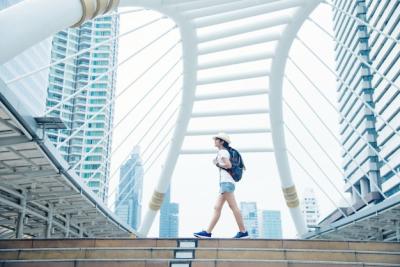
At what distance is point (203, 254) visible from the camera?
6.63 meters

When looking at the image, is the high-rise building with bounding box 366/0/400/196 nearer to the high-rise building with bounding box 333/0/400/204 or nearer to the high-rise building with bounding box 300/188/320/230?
the high-rise building with bounding box 333/0/400/204

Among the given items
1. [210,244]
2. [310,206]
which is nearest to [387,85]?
[210,244]

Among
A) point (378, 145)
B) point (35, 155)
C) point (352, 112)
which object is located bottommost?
point (35, 155)

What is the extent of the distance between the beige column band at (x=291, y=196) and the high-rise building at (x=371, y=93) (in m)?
33.3

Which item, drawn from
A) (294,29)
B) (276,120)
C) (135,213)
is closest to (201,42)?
(294,29)

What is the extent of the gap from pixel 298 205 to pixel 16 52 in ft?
49.7

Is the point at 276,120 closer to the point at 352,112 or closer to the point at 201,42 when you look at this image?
the point at 201,42

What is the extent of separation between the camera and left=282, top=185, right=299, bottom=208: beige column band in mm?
19297

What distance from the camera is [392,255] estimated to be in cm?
655

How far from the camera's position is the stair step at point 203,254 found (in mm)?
6562

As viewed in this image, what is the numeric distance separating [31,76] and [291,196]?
46603 millimetres

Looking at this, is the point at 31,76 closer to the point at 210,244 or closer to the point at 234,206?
the point at 234,206

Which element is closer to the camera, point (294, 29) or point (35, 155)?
point (35, 155)

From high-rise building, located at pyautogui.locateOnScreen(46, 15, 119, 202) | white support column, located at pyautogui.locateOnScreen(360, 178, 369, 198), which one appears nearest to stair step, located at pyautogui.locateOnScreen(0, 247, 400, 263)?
high-rise building, located at pyautogui.locateOnScreen(46, 15, 119, 202)
